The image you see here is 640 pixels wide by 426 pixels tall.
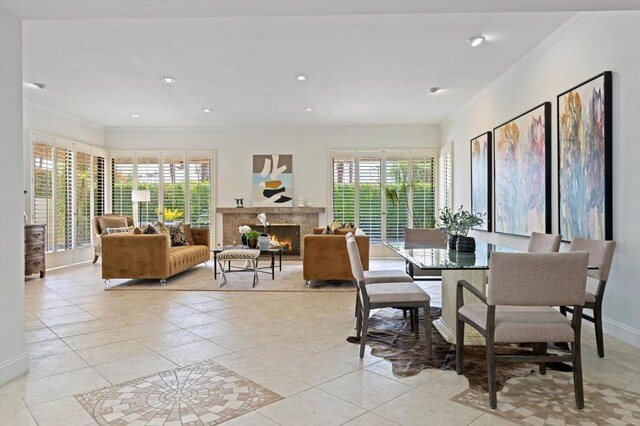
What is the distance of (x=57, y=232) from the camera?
772 cm

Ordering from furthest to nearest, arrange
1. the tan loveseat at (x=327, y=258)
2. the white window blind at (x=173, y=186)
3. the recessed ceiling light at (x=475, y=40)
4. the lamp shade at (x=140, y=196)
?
the white window blind at (x=173, y=186) → the lamp shade at (x=140, y=196) → the tan loveseat at (x=327, y=258) → the recessed ceiling light at (x=475, y=40)

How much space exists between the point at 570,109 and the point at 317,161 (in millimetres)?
5856

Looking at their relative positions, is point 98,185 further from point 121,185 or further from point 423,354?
point 423,354

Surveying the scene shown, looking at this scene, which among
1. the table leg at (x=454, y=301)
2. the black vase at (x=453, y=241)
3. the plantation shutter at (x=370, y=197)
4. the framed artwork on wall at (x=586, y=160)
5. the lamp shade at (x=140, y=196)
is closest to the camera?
the table leg at (x=454, y=301)

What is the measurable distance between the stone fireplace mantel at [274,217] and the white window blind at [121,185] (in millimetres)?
2142

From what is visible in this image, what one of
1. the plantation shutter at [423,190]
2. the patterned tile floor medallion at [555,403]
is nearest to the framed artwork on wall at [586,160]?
the patterned tile floor medallion at [555,403]

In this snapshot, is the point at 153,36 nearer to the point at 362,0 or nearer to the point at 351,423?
the point at 362,0

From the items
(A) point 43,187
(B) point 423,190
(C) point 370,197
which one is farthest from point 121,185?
(B) point 423,190

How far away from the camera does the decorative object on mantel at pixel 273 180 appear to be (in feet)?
30.7

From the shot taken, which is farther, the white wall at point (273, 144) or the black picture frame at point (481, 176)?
the white wall at point (273, 144)

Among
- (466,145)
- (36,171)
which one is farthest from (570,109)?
(36,171)

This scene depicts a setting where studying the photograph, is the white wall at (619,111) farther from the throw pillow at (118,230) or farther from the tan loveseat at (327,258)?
the throw pillow at (118,230)

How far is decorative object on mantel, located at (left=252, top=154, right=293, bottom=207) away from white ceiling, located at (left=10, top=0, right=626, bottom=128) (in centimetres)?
167

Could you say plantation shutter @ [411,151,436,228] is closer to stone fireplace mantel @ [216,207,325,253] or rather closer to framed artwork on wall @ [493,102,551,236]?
stone fireplace mantel @ [216,207,325,253]
